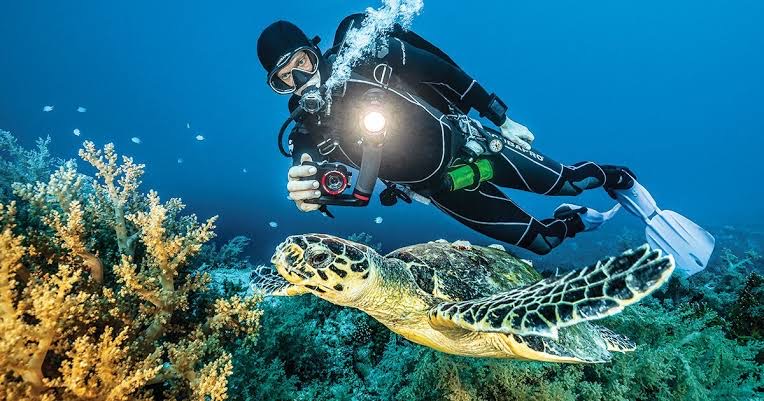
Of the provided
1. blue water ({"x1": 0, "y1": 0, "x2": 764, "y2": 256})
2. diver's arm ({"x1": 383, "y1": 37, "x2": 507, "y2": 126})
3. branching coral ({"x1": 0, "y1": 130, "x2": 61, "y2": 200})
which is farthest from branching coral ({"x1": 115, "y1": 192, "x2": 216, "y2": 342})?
Result: blue water ({"x1": 0, "y1": 0, "x2": 764, "y2": 256})

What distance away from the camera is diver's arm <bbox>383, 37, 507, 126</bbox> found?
318 cm

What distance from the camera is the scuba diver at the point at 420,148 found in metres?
2.54

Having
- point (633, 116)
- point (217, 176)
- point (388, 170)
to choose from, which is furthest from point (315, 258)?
point (633, 116)

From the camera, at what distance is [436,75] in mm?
3316

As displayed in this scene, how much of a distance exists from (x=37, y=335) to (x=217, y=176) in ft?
127

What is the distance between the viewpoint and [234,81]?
227 feet

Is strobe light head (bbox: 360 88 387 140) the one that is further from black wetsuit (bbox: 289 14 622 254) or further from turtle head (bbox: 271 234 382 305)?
turtle head (bbox: 271 234 382 305)

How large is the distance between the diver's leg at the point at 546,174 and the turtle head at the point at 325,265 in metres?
2.18

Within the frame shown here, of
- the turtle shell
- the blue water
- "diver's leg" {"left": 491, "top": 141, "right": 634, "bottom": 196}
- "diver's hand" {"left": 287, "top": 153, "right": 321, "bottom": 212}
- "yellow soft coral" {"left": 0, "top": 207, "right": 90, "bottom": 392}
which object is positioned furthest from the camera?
the blue water

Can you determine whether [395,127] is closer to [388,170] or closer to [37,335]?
[388,170]

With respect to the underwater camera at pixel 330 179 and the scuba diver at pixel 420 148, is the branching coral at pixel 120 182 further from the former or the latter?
the underwater camera at pixel 330 179

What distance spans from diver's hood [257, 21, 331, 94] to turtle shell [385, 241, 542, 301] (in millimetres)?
1559

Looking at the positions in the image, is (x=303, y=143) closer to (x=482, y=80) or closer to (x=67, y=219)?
(x=67, y=219)

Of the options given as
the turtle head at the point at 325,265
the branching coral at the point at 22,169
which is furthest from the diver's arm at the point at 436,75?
the branching coral at the point at 22,169
